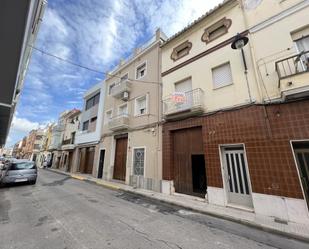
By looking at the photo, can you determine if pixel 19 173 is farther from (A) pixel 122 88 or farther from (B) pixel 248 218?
(B) pixel 248 218

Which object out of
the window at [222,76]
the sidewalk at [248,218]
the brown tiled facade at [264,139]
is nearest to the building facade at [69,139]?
the sidewalk at [248,218]

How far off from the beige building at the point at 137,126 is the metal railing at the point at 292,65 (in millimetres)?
6104

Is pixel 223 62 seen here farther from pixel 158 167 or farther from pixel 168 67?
pixel 158 167

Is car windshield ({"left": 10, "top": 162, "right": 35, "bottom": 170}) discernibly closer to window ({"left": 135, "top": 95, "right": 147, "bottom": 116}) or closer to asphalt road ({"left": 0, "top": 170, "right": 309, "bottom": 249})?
asphalt road ({"left": 0, "top": 170, "right": 309, "bottom": 249})

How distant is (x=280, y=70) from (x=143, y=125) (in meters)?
7.66

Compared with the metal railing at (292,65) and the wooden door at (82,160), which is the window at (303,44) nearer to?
the metal railing at (292,65)

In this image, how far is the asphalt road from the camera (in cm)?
335

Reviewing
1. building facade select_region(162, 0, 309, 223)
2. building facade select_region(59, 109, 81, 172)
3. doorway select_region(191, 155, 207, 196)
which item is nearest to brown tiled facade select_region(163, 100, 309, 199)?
building facade select_region(162, 0, 309, 223)

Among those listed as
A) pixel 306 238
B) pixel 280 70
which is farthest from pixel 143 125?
pixel 306 238

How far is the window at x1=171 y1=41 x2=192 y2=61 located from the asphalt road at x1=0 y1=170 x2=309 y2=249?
8.48 meters

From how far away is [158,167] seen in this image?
901cm

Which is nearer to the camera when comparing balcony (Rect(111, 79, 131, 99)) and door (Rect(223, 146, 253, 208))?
door (Rect(223, 146, 253, 208))

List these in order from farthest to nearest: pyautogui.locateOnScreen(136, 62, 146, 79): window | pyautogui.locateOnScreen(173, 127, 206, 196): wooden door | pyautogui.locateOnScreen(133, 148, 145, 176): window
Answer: pyautogui.locateOnScreen(136, 62, 146, 79): window
pyautogui.locateOnScreen(133, 148, 145, 176): window
pyautogui.locateOnScreen(173, 127, 206, 196): wooden door

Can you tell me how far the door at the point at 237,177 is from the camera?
592 centimetres
